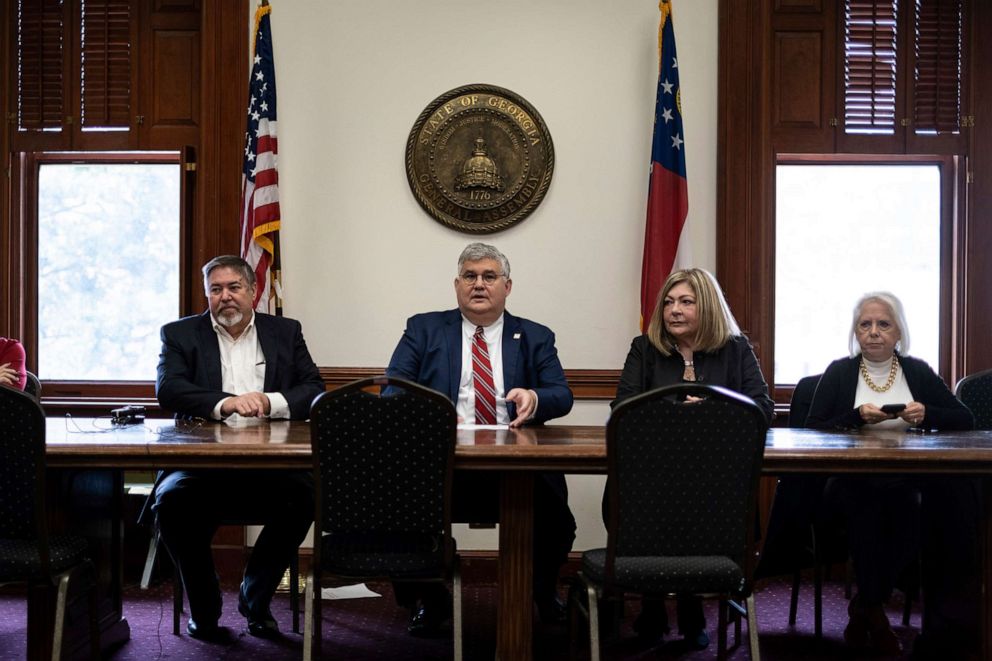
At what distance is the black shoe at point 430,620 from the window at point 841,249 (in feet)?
7.56

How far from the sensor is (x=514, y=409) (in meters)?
3.94

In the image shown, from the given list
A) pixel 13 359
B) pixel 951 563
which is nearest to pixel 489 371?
pixel 951 563

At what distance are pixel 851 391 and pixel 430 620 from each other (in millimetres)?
1903

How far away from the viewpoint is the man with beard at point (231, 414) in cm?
359

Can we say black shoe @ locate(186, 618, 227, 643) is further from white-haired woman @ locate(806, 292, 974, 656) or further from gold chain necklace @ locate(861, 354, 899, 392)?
gold chain necklace @ locate(861, 354, 899, 392)

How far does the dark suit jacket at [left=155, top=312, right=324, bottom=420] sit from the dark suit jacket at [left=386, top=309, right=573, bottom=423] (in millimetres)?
386

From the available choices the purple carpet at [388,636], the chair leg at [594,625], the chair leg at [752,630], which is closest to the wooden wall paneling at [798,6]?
the purple carpet at [388,636]

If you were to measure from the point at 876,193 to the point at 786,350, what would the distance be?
37.1 inches

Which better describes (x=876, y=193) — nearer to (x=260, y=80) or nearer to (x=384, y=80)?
(x=384, y=80)

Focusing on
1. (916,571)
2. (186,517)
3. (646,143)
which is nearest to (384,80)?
(646,143)

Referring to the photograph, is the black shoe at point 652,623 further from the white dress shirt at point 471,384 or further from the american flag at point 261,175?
the american flag at point 261,175

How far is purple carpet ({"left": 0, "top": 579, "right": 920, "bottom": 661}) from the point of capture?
11.4 feet

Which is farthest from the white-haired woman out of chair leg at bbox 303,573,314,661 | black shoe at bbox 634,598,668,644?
chair leg at bbox 303,573,314,661

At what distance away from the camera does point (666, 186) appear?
4.68 m
